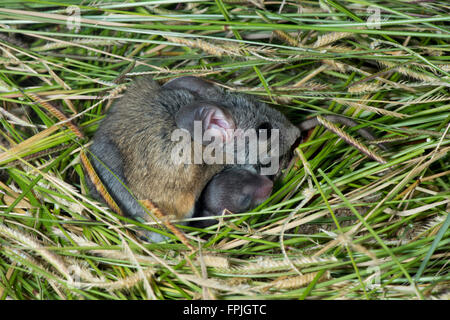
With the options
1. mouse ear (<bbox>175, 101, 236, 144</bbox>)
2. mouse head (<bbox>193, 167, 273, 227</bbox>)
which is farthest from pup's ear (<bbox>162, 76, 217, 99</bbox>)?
mouse head (<bbox>193, 167, 273, 227</bbox>)

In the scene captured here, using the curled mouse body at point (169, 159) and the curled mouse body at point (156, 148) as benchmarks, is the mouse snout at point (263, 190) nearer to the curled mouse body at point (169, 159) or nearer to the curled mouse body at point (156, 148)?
the curled mouse body at point (169, 159)

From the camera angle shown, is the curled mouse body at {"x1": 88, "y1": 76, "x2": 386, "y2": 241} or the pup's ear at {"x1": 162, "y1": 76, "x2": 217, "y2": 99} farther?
the pup's ear at {"x1": 162, "y1": 76, "x2": 217, "y2": 99}

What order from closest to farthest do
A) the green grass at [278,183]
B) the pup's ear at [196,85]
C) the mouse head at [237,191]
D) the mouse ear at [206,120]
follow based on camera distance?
the green grass at [278,183] < the mouse ear at [206,120] < the mouse head at [237,191] < the pup's ear at [196,85]

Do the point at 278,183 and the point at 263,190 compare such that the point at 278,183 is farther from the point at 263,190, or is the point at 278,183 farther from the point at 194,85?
the point at 194,85

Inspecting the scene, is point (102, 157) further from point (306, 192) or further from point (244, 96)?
point (306, 192)

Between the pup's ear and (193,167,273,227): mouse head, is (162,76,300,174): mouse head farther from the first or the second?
(193,167,273,227): mouse head

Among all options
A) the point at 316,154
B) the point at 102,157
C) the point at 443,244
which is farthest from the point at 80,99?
the point at 443,244

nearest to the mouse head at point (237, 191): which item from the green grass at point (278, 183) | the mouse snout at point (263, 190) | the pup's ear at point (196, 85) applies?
the mouse snout at point (263, 190)
